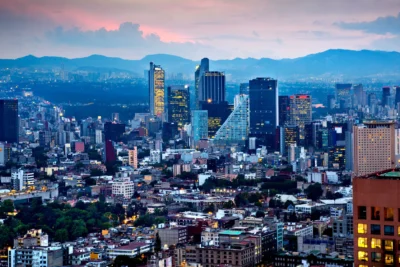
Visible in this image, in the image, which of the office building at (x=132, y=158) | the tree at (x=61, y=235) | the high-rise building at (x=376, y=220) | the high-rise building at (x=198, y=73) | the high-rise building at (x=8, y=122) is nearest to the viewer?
the high-rise building at (x=376, y=220)

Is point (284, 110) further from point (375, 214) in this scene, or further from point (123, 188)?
point (375, 214)

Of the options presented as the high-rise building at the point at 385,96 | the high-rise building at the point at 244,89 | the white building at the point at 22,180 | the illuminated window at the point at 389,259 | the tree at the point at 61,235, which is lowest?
the tree at the point at 61,235

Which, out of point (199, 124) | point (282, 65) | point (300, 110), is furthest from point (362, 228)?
point (282, 65)

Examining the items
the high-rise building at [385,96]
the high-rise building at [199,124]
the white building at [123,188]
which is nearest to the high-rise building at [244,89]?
the high-rise building at [199,124]

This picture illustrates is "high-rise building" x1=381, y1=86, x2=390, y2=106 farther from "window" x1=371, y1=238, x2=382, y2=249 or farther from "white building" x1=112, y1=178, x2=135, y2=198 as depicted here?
"window" x1=371, y1=238, x2=382, y2=249

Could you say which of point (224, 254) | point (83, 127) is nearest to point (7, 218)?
point (224, 254)

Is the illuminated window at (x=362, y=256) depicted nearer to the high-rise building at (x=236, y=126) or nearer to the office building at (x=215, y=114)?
the high-rise building at (x=236, y=126)

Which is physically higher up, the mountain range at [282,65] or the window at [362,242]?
the mountain range at [282,65]
